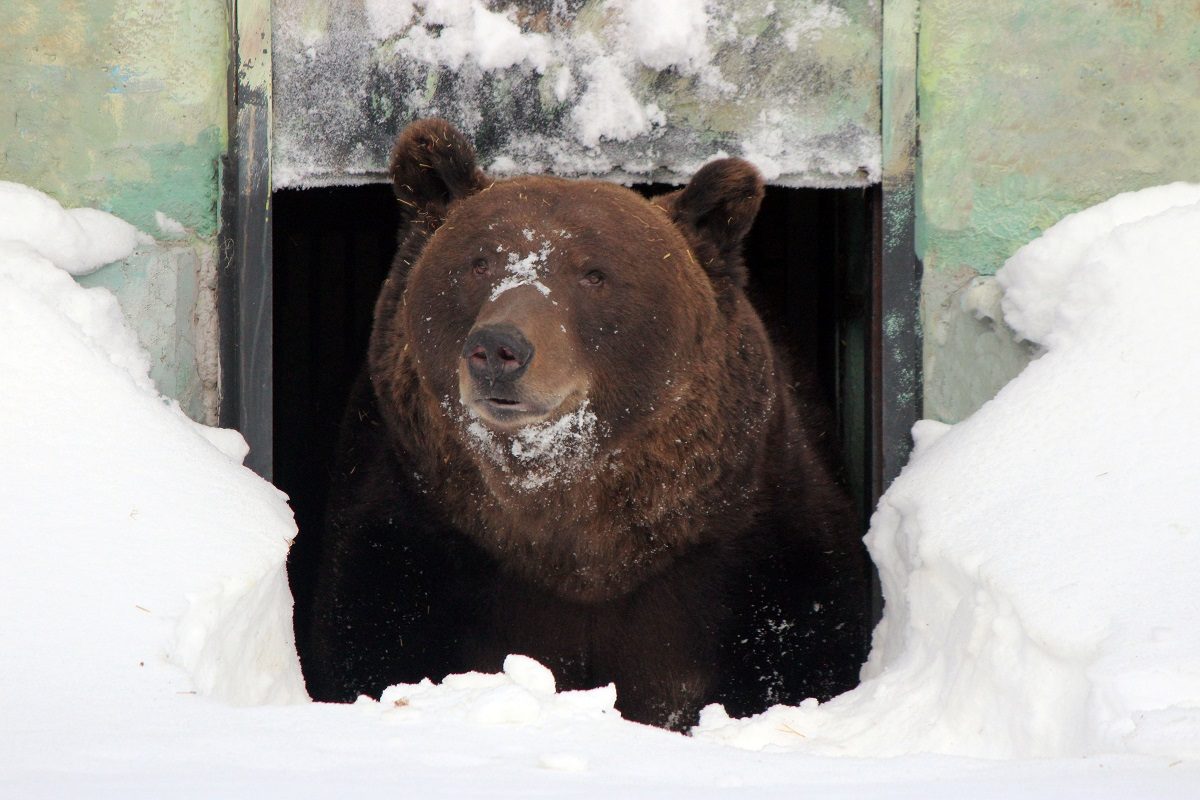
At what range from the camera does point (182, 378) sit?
494 cm

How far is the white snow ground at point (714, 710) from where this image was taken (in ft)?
8.02

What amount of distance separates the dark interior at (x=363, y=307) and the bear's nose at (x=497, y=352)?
7.90 feet

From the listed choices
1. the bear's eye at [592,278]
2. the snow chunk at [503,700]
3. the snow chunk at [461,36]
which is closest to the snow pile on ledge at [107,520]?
the snow chunk at [503,700]

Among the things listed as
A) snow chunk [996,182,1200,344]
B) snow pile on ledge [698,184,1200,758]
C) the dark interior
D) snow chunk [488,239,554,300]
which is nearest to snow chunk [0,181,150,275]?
snow chunk [488,239,554,300]

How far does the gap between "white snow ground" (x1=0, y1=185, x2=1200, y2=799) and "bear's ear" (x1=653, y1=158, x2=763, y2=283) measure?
919 millimetres

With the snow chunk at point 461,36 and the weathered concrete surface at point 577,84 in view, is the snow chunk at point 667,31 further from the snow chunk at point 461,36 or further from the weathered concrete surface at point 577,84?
the snow chunk at point 461,36

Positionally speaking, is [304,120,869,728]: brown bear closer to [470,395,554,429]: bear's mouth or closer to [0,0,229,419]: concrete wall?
[470,395,554,429]: bear's mouth

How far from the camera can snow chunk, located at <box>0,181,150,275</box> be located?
456 cm

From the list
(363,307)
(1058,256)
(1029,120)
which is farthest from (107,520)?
(363,307)

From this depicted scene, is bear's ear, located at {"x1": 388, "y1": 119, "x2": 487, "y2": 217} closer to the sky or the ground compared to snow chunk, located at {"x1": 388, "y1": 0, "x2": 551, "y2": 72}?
closer to the ground

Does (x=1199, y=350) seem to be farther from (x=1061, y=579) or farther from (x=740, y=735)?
(x=740, y=735)

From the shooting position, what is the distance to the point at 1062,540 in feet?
11.7

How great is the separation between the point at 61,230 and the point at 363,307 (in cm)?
376

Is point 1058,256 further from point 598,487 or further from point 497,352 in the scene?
point 497,352
